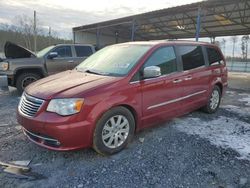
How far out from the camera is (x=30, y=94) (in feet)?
11.7

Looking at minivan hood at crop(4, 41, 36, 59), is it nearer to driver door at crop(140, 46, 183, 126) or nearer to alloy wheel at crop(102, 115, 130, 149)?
driver door at crop(140, 46, 183, 126)

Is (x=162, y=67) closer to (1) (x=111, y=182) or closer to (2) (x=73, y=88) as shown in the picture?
Answer: (2) (x=73, y=88)

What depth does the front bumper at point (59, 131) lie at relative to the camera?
3131 millimetres

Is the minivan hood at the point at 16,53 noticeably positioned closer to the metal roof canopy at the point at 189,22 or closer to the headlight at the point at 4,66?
the headlight at the point at 4,66

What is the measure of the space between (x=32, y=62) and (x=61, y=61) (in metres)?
1.05

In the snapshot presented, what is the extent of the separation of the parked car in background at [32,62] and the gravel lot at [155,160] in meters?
3.21

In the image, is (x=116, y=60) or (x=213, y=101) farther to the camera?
(x=213, y=101)

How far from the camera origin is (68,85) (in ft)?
11.7

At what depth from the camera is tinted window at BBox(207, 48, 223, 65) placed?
5661 mm

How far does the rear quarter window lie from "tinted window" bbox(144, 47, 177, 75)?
1479mm

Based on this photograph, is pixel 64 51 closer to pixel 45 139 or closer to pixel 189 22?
→ pixel 45 139

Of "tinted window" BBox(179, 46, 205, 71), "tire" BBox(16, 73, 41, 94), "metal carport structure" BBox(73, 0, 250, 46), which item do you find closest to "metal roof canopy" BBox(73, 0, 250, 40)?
"metal carport structure" BBox(73, 0, 250, 46)

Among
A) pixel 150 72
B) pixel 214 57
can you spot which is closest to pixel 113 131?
pixel 150 72

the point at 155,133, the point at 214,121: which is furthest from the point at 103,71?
the point at 214,121
